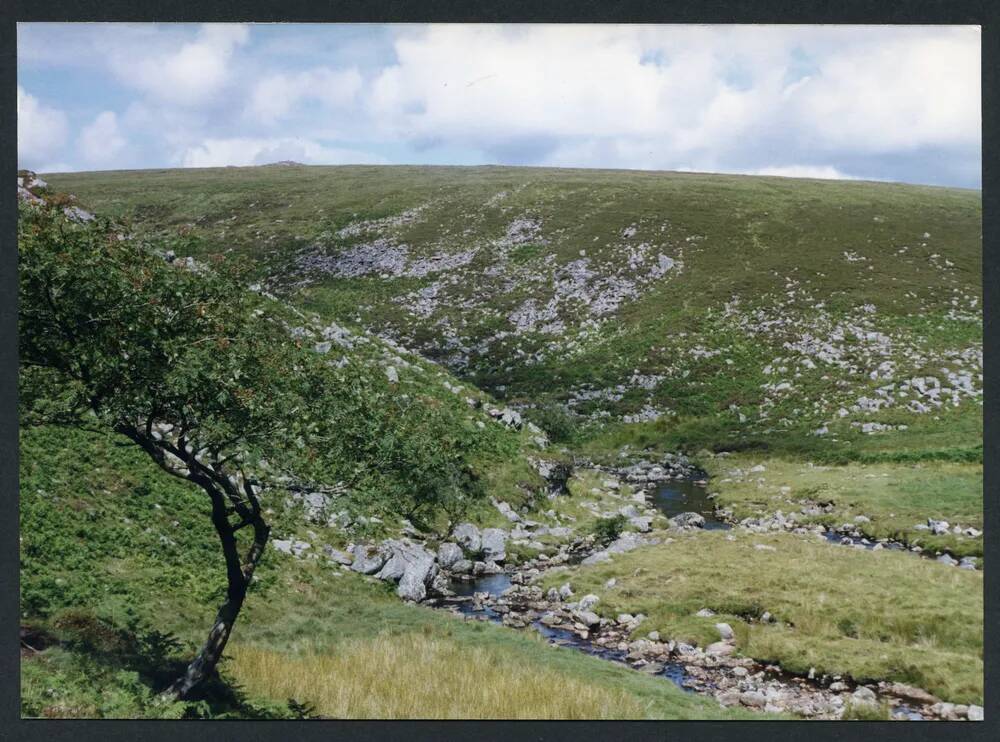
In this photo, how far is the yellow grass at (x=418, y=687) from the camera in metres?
12.2

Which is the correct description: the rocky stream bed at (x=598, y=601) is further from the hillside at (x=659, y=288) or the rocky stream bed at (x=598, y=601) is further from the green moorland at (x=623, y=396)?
the hillside at (x=659, y=288)

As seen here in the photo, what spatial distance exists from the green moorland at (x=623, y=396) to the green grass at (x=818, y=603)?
9 centimetres

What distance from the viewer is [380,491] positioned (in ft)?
37.3

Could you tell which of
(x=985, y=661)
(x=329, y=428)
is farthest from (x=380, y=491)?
(x=985, y=661)

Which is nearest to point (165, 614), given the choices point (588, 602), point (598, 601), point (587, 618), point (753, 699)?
point (587, 618)

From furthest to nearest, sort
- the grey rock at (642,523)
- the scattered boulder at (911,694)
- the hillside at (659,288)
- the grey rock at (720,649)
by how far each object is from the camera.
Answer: the hillside at (659,288) < the grey rock at (642,523) < the grey rock at (720,649) < the scattered boulder at (911,694)

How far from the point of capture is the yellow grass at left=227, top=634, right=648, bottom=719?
40.1ft

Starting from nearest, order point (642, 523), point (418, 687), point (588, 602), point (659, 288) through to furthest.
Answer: point (418, 687) → point (588, 602) → point (642, 523) → point (659, 288)

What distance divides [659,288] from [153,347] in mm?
51136

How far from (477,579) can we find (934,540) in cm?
1635

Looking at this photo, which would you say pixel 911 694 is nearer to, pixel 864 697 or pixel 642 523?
pixel 864 697

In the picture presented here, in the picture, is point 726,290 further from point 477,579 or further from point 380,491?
point 380,491

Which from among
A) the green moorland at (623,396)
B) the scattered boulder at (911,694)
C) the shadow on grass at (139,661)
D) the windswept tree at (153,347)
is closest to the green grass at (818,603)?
the green moorland at (623,396)

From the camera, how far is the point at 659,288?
5747 centimetres
